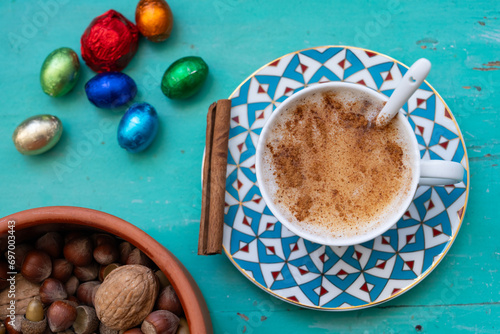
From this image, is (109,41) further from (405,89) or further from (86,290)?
(405,89)

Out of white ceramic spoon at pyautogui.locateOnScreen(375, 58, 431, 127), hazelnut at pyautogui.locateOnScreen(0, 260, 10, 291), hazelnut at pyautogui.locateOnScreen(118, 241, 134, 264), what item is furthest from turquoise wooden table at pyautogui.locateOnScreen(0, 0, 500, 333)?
white ceramic spoon at pyautogui.locateOnScreen(375, 58, 431, 127)

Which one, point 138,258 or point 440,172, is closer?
point 440,172

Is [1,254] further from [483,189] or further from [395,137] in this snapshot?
[483,189]

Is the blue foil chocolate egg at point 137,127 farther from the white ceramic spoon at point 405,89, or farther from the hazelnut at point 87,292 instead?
the white ceramic spoon at point 405,89

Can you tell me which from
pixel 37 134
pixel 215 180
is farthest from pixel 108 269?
pixel 37 134

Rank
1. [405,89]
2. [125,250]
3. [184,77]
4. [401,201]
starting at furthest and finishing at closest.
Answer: [184,77], [125,250], [401,201], [405,89]

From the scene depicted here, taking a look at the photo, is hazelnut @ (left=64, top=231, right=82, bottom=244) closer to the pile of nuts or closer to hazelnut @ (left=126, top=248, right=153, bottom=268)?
the pile of nuts
